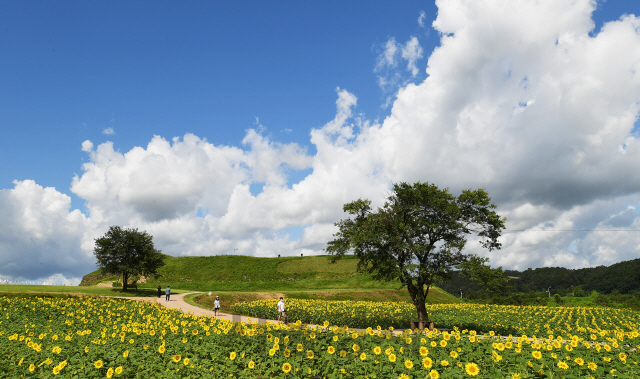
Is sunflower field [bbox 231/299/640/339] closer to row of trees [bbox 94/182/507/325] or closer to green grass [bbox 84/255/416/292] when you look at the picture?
row of trees [bbox 94/182/507/325]

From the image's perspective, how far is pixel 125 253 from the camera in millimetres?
45656

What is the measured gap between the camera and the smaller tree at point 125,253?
147ft

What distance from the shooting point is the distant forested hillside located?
119 m

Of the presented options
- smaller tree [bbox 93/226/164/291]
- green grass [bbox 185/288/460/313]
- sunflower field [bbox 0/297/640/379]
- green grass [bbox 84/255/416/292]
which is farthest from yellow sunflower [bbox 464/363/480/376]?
green grass [bbox 84/255/416/292]

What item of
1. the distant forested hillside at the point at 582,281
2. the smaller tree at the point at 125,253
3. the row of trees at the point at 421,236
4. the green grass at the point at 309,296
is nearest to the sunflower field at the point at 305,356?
the row of trees at the point at 421,236

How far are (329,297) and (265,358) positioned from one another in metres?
40.1

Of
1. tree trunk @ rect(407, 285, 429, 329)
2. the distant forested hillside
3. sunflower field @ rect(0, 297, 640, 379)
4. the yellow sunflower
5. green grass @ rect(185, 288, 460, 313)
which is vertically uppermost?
the yellow sunflower

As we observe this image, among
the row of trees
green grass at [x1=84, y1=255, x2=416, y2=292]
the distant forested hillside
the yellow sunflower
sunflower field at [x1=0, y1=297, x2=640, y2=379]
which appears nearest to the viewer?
the yellow sunflower

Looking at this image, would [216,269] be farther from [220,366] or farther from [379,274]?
[220,366]

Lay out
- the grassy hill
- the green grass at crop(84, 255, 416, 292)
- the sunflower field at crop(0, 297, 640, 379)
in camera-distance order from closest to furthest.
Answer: the sunflower field at crop(0, 297, 640, 379), the grassy hill, the green grass at crop(84, 255, 416, 292)

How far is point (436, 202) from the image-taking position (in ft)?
65.6

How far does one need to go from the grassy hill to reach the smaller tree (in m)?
9.59

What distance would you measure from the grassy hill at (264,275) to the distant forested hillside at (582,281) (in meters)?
49.2

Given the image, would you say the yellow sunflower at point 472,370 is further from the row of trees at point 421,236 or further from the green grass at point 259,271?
the green grass at point 259,271
